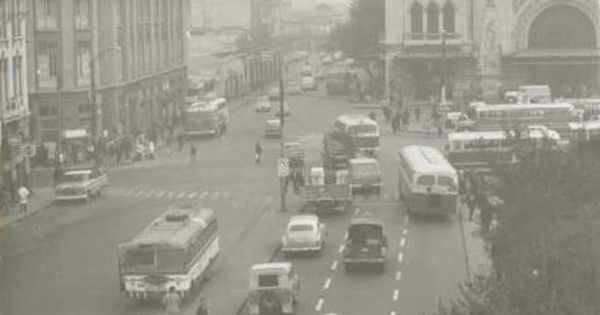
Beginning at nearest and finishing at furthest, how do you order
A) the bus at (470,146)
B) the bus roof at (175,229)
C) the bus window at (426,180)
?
the bus roof at (175,229) < the bus window at (426,180) < the bus at (470,146)

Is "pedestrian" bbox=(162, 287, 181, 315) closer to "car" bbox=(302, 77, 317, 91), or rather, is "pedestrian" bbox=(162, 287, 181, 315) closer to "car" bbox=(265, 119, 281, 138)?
"car" bbox=(265, 119, 281, 138)

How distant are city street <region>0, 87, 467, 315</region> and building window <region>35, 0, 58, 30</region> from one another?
36.9 feet

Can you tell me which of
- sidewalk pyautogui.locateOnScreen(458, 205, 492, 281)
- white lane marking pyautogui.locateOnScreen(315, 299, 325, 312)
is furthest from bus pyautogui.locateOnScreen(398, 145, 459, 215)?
white lane marking pyautogui.locateOnScreen(315, 299, 325, 312)

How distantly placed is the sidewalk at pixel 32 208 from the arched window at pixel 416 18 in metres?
52.7

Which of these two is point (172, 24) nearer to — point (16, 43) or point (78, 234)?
point (16, 43)

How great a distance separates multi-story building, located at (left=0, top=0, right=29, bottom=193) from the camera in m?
66.4

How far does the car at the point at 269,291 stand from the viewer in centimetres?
4072

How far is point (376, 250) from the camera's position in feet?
155

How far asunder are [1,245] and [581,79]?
66898 millimetres

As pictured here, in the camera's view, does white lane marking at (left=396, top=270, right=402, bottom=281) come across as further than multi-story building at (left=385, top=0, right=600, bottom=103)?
No

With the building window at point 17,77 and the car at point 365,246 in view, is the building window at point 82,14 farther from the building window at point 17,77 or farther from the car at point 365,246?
the car at point 365,246

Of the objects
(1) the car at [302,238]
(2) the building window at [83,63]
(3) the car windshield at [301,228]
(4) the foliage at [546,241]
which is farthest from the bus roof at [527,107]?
(3) the car windshield at [301,228]

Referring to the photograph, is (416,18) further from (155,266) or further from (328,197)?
(155,266)

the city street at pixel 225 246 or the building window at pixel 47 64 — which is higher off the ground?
the building window at pixel 47 64
